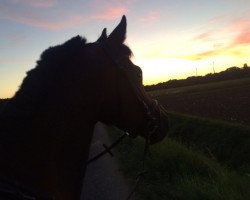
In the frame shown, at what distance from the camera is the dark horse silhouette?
2553 millimetres

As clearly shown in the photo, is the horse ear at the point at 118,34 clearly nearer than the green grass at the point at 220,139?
Yes

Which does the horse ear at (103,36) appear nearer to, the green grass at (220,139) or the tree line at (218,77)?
the green grass at (220,139)

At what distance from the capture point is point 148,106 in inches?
131

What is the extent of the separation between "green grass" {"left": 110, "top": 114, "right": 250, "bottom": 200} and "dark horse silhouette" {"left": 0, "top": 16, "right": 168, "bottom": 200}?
3.81 m

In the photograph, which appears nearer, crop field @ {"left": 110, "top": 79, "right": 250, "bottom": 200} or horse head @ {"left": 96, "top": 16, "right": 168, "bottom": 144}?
horse head @ {"left": 96, "top": 16, "right": 168, "bottom": 144}

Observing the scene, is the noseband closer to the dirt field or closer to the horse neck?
the horse neck

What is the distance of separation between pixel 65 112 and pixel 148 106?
79cm

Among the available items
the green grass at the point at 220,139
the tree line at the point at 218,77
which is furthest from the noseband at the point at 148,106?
the tree line at the point at 218,77

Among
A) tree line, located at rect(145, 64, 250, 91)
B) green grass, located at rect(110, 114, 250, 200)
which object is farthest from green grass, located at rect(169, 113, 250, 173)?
tree line, located at rect(145, 64, 250, 91)

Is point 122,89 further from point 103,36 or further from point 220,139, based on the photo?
point 220,139

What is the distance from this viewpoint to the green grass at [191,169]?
7059 mm

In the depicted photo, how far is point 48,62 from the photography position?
286 centimetres

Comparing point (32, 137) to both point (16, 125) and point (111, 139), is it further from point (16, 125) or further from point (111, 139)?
point (111, 139)

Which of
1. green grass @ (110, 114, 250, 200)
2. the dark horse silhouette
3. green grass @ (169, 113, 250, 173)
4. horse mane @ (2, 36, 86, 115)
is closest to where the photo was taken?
the dark horse silhouette
